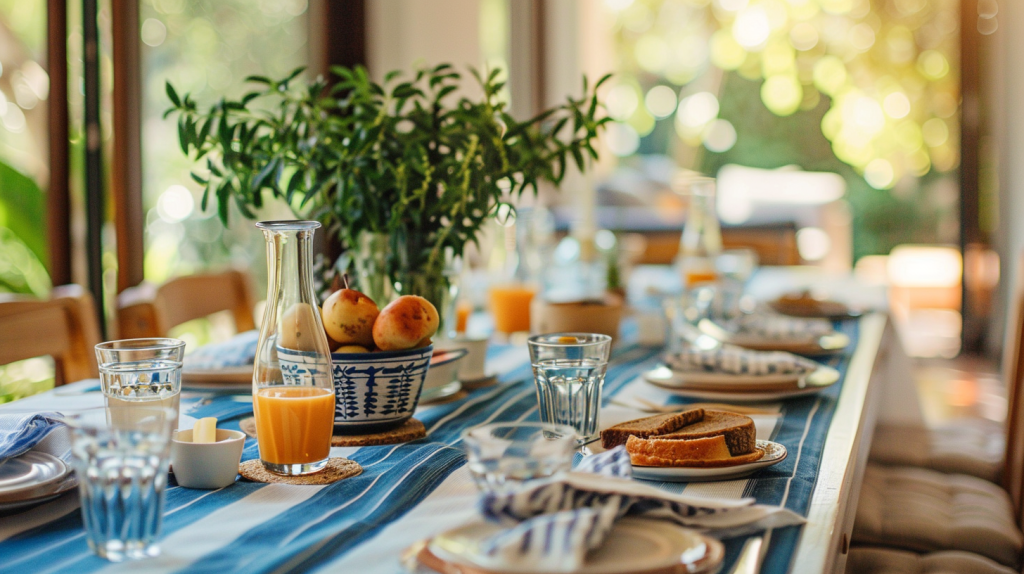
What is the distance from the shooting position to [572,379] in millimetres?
945

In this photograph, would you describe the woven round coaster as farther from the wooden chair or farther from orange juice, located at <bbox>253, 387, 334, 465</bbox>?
the wooden chair

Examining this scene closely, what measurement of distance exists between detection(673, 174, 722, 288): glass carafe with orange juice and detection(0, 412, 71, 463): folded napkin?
1.70 meters

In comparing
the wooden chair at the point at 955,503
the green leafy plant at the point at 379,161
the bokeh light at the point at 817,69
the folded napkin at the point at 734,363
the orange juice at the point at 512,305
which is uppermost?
the bokeh light at the point at 817,69

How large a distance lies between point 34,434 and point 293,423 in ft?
0.75

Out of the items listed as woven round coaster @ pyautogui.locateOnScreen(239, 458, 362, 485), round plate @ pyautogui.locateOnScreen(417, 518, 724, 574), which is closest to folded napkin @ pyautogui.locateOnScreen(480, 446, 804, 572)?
round plate @ pyautogui.locateOnScreen(417, 518, 724, 574)

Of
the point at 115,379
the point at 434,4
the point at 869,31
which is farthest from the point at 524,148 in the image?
the point at 869,31

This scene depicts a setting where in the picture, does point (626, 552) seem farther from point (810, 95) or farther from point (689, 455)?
point (810, 95)

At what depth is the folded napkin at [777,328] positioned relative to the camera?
5.37ft

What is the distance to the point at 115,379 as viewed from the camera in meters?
0.92

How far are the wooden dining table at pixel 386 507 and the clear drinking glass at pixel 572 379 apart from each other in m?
0.09

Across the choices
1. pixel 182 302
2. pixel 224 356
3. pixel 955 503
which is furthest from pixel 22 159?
pixel 955 503

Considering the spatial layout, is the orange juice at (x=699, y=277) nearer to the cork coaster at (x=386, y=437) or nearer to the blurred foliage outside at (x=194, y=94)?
the blurred foliage outside at (x=194, y=94)

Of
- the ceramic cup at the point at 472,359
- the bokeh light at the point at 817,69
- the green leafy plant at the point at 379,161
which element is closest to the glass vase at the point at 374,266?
the green leafy plant at the point at 379,161

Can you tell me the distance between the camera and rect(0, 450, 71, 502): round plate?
0.70 metres
